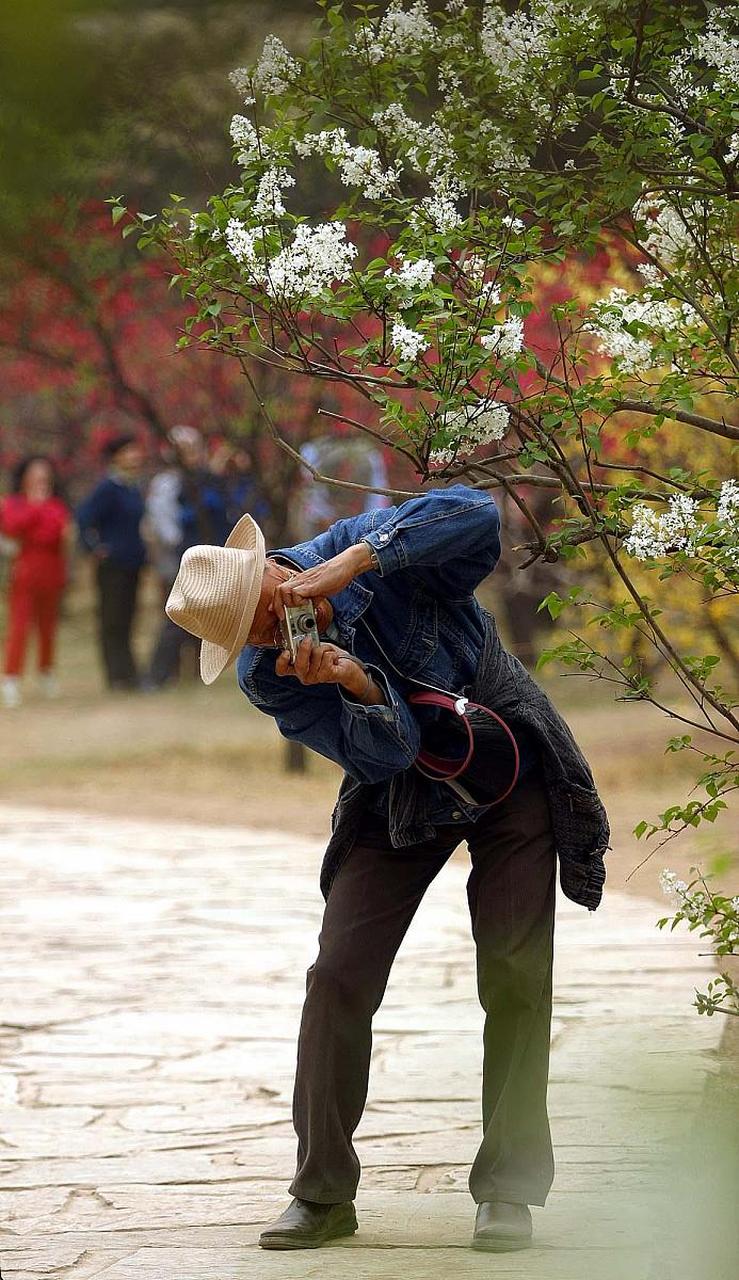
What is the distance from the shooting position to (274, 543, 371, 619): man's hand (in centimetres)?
328

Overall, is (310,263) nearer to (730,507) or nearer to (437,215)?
(437,215)

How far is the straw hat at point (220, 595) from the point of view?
328 cm

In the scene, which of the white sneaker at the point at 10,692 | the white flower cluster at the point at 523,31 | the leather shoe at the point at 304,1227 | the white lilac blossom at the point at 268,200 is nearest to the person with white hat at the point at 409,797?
the leather shoe at the point at 304,1227

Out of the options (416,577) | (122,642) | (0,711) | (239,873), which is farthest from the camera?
(122,642)

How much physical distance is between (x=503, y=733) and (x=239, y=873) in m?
5.73

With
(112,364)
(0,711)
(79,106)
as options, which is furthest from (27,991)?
(0,711)

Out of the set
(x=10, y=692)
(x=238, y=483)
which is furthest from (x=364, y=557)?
(x=10, y=692)

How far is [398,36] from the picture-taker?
358cm

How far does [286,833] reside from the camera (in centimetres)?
1046

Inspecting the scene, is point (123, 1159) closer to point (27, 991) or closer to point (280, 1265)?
point (280, 1265)

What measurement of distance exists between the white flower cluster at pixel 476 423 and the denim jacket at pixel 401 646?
4.4 inches

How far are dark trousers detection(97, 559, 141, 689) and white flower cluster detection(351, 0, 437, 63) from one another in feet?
46.8

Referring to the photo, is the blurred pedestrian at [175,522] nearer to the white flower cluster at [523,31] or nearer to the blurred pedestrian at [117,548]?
the blurred pedestrian at [117,548]

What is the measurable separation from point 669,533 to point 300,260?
93cm
